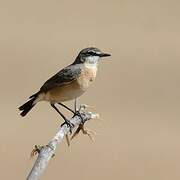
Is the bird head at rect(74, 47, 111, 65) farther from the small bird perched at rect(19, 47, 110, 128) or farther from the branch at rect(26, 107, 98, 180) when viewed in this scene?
the branch at rect(26, 107, 98, 180)

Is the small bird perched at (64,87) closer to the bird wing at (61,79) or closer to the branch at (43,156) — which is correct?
the bird wing at (61,79)

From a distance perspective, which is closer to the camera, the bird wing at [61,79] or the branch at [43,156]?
the branch at [43,156]

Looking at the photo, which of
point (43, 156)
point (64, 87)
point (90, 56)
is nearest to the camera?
point (43, 156)

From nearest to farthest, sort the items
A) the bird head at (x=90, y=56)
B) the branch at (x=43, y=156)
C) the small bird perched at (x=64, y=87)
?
the branch at (x=43, y=156)
the small bird perched at (x=64, y=87)
the bird head at (x=90, y=56)

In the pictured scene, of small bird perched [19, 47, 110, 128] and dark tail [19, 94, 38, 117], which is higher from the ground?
small bird perched [19, 47, 110, 128]

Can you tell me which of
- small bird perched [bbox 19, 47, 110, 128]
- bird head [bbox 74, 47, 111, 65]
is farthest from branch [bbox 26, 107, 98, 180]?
bird head [bbox 74, 47, 111, 65]

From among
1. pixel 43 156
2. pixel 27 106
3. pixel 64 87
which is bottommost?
pixel 43 156

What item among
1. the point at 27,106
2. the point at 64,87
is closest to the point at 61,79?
the point at 64,87

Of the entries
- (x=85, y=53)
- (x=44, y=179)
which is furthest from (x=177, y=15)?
(x=85, y=53)

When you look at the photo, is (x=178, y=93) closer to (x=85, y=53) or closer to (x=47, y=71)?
(x=47, y=71)

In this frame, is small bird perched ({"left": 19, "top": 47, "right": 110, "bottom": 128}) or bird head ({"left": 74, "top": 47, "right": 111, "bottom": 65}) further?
bird head ({"left": 74, "top": 47, "right": 111, "bottom": 65})

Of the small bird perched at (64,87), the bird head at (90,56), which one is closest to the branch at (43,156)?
the small bird perched at (64,87)

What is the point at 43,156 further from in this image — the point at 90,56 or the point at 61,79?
the point at 90,56

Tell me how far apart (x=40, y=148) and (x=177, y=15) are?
17578mm
